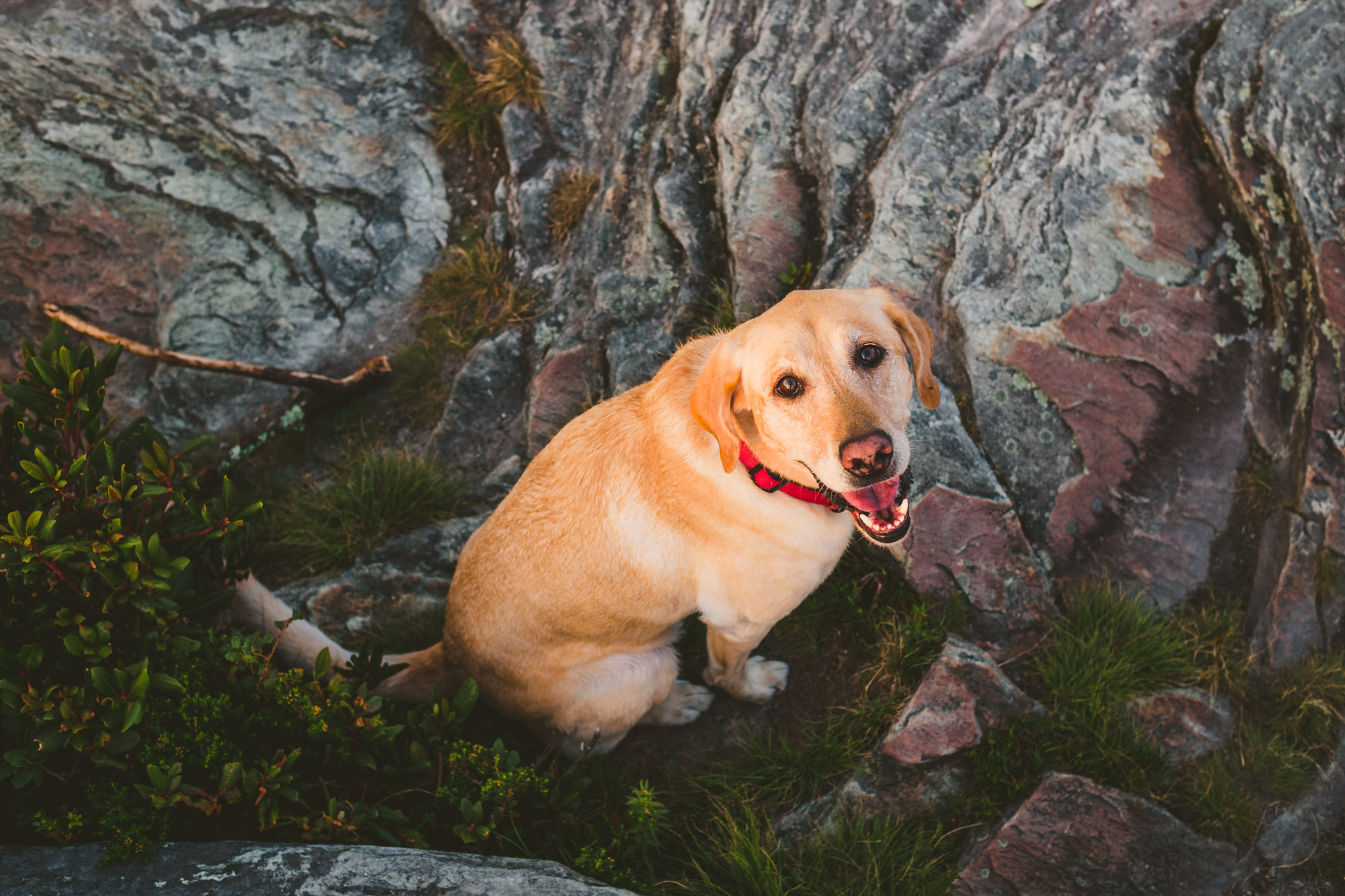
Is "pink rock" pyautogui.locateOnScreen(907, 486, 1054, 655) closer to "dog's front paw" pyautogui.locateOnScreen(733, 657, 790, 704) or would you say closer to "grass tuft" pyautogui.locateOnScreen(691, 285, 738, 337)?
"dog's front paw" pyautogui.locateOnScreen(733, 657, 790, 704)

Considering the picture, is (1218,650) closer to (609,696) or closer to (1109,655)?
(1109,655)

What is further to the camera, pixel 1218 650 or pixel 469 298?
pixel 469 298

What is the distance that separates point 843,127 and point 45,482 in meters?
4.09

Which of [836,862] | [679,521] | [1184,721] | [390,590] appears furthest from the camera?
[390,590]

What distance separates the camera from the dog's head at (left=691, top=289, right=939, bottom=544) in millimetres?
2516

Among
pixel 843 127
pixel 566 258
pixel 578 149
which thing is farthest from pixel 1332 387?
pixel 578 149

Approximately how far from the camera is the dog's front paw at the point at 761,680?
152 inches

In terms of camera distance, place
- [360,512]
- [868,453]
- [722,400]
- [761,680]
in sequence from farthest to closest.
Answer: [360,512] < [761,680] < [722,400] < [868,453]

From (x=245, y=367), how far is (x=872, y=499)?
4.51 m

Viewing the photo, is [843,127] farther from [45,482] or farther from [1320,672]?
[45,482]

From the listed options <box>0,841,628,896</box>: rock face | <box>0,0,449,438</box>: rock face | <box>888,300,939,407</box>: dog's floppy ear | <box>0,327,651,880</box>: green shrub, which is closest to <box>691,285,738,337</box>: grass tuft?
<box>888,300,939,407</box>: dog's floppy ear

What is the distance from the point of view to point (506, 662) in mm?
3398

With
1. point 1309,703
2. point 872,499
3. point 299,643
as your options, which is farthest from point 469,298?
point 1309,703

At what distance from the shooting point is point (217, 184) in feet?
19.4
